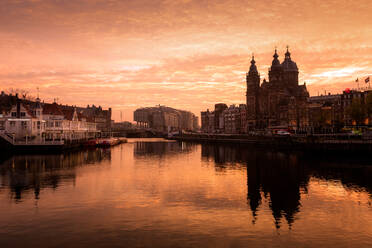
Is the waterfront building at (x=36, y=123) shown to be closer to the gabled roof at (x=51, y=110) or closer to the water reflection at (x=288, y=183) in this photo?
the gabled roof at (x=51, y=110)

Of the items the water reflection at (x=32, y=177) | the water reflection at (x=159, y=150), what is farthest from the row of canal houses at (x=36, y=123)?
the water reflection at (x=32, y=177)

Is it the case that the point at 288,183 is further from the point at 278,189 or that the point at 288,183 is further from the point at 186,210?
the point at 186,210

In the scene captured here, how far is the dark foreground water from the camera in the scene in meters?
24.3

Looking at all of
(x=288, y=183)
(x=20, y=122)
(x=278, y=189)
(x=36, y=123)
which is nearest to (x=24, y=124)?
(x=20, y=122)

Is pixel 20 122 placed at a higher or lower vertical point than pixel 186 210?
higher

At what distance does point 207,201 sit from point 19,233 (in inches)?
718

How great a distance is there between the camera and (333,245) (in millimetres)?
23031

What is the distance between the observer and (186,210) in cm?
3200

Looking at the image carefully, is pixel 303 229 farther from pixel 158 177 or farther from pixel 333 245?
pixel 158 177

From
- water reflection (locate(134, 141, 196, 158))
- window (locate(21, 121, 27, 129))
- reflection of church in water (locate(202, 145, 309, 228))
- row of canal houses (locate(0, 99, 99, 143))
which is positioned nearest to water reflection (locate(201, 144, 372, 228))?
reflection of church in water (locate(202, 145, 309, 228))

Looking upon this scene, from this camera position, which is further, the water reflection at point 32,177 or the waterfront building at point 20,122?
the waterfront building at point 20,122

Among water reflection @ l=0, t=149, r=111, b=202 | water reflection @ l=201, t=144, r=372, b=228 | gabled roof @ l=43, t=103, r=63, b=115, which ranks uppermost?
gabled roof @ l=43, t=103, r=63, b=115

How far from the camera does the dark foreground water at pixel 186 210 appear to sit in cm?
2427

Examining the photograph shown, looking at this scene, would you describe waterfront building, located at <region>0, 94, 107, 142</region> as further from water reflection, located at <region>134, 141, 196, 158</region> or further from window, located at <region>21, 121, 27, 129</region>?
water reflection, located at <region>134, 141, 196, 158</region>
